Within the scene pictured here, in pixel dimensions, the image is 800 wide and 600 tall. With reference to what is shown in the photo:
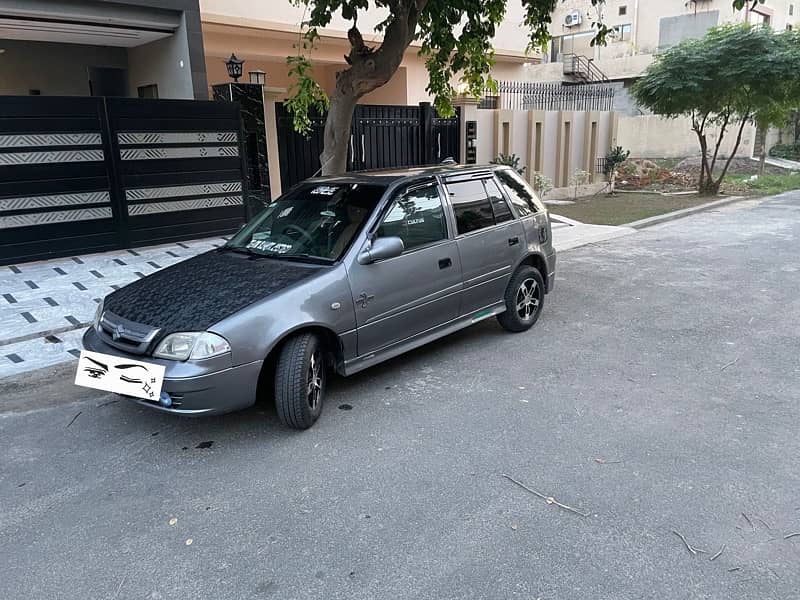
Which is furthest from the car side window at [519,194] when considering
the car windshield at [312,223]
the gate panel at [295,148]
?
the gate panel at [295,148]

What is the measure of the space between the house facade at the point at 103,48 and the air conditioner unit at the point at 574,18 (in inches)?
1248

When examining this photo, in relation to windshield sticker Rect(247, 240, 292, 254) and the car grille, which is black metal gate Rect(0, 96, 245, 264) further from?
the car grille

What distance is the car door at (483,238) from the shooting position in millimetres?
5250

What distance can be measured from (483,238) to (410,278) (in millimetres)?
1022

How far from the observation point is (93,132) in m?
8.38

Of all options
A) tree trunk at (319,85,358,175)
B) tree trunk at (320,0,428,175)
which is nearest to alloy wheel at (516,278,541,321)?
tree trunk at (319,85,358,175)

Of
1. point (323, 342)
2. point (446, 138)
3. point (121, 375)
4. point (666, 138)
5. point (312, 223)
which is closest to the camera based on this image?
point (121, 375)

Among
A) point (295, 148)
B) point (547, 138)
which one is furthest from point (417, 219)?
point (547, 138)

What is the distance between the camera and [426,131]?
13305 mm

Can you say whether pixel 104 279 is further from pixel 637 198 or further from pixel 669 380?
pixel 637 198

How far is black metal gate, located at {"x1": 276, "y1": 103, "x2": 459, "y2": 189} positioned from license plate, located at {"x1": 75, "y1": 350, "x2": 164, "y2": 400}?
7187mm

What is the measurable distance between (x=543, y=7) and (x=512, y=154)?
7.52 meters

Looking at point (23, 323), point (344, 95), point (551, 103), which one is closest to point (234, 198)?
point (344, 95)

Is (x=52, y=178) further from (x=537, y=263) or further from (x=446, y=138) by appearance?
(x=446, y=138)
